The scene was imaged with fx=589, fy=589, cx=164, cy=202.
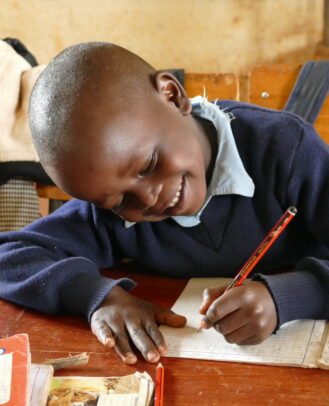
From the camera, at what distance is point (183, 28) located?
3479 millimetres

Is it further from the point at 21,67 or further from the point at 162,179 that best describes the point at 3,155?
the point at 162,179

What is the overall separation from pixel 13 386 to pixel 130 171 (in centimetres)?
36

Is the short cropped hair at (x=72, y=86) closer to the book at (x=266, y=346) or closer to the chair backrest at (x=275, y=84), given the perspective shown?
the book at (x=266, y=346)

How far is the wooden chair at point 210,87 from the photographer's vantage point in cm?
182

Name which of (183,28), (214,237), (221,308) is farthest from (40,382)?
(183,28)

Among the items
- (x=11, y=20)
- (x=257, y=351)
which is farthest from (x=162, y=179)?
(x=11, y=20)

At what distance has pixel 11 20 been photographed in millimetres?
3645

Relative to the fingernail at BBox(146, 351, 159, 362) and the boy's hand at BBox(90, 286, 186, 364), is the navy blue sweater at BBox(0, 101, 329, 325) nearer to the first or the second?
the boy's hand at BBox(90, 286, 186, 364)

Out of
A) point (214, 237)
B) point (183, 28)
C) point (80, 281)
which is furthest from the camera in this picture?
point (183, 28)

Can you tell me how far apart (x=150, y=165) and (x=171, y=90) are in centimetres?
17

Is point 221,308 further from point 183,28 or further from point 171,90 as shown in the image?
point 183,28

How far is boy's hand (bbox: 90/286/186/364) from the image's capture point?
85cm

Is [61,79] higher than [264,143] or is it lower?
higher

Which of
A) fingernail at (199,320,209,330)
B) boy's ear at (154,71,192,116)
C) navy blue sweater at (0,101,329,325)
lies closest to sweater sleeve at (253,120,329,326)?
navy blue sweater at (0,101,329,325)
